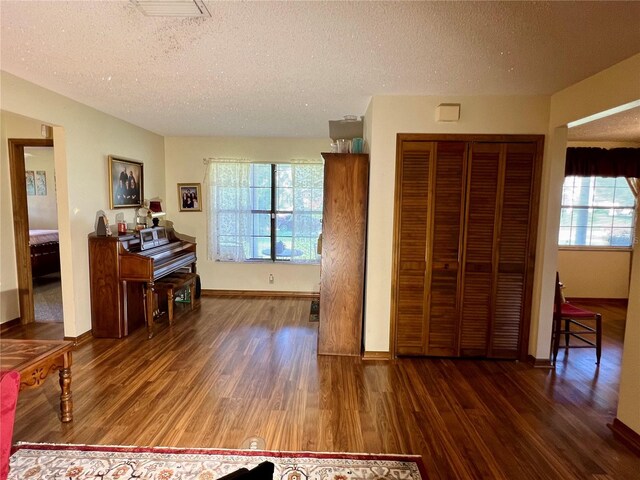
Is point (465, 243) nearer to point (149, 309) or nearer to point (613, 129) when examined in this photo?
point (613, 129)

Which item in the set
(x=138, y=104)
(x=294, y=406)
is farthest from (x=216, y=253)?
(x=294, y=406)

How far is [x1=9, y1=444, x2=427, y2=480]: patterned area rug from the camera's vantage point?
187 centimetres

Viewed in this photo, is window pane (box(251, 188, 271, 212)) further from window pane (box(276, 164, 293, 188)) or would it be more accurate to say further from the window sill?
the window sill

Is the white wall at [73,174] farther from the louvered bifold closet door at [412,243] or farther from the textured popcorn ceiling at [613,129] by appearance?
the textured popcorn ceiling at [613,129]

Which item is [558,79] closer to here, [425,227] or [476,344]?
[425,227]

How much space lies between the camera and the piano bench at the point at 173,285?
13.3 ft

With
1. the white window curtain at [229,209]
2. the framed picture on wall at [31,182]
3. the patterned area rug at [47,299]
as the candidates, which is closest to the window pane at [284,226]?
the white window curtain at [229,209]

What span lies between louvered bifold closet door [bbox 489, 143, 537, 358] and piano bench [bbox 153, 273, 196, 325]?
3.56 meters

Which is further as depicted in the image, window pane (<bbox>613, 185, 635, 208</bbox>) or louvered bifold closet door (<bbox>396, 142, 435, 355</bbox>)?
window pane (<bbox>613, 185, 635, 208</bbox>)

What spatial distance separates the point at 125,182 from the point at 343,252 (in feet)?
9.70

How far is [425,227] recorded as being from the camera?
3229 millimetres

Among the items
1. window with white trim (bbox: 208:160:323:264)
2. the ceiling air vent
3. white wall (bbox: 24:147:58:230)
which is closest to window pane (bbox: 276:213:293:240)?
window with white trim (bbox: 208:160:323:264)

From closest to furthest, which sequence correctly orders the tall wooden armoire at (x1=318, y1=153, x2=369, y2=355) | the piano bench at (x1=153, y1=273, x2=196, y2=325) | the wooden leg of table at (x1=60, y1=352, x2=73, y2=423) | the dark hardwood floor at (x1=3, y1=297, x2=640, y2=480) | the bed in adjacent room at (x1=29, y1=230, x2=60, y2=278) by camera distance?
the dark hardwood floor at (x1=3, y1=297, x2=640, y2=480) < the wooden leg of table at (x1=60, y1=352, x2=73, y2=423) < the tall wooden armoire at (x1=318, y1=153, x2=369, y2=355) < the piano bench at (x1=153, y1=273, x2=196, y2=325) < the bed in adjacent room at (x1=29, y1=230, x2=60, y2=278)

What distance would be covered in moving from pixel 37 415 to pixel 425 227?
3356mm
